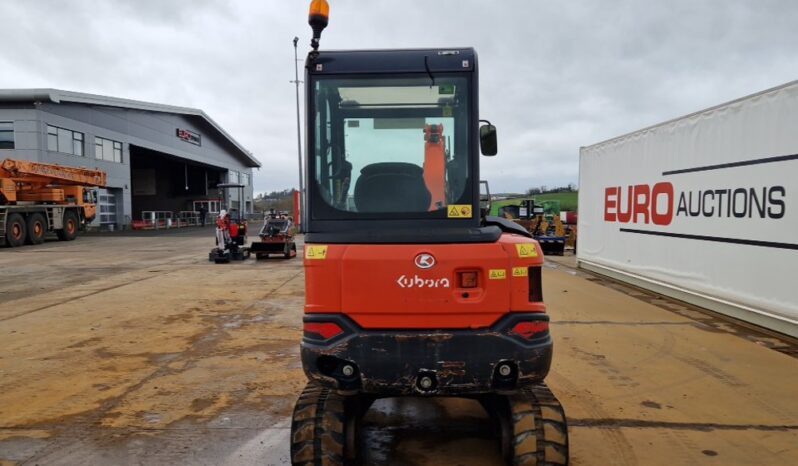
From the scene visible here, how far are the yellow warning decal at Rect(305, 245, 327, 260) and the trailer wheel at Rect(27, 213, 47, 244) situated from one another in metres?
25.4

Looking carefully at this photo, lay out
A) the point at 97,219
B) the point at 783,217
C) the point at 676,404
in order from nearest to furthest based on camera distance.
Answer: the point at 676,404
the point at 783,217
the point at 97,219

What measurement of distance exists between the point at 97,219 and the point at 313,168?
38.3 m

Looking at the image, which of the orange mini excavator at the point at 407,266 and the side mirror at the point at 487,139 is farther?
the side mirror at the point at 487,139

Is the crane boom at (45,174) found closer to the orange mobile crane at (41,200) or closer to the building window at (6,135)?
the orange mobile crane at (41,200)

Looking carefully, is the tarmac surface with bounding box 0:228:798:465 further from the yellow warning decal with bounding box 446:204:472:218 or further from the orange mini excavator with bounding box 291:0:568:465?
the yellow warning decal with bounding box 446:204:472:218

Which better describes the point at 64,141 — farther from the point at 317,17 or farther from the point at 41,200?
the point at 317,17

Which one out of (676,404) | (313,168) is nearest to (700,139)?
(676,404)

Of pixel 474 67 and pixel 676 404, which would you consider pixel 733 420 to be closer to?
pixel 676 404

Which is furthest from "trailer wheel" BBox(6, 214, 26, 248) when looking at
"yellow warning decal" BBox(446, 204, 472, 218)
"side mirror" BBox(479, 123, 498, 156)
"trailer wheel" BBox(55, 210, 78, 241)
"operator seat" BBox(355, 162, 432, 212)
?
"side mirror" BBox(479, 123, 498, 156)

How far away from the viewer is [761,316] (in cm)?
764

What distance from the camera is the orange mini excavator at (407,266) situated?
3.18 m

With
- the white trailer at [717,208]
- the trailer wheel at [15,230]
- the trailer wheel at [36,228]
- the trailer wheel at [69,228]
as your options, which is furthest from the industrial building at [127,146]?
the white trailer at [717,208]

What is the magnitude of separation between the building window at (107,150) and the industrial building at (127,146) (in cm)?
7

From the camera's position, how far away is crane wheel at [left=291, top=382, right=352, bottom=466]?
3299 mm
